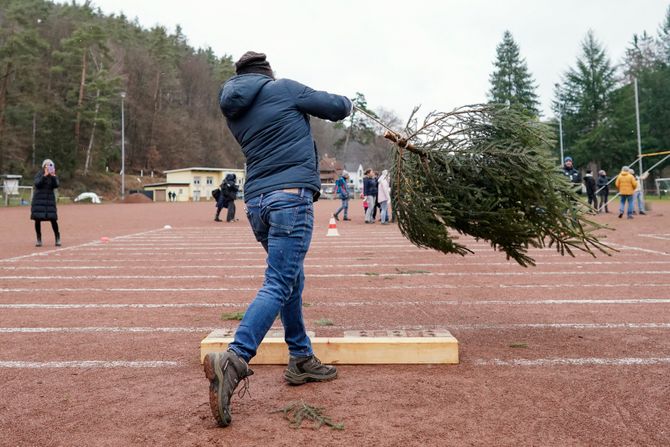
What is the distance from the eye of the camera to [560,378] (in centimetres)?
391

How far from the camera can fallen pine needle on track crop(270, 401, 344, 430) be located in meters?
3.16

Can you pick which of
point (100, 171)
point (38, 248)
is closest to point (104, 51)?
point (100, 171)

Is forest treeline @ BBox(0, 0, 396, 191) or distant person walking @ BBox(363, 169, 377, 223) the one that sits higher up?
forest treeline @ BBox(0, 0, 396, 191)

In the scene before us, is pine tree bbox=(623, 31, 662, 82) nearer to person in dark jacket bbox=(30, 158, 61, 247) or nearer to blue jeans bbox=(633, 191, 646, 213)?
blue jeans bbox=(633, 191, 646, 213)

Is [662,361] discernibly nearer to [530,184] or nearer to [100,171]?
[530,184]

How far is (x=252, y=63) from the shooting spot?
12.6 ft

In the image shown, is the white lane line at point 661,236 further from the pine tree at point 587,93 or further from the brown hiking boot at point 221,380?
the pine tree at point 587,93

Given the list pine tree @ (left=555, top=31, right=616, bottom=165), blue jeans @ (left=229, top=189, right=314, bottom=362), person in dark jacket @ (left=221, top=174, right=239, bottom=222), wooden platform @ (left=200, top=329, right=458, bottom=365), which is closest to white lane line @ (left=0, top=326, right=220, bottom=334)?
wooden platform @ (left=200, top=329, right=458, bottom=365)

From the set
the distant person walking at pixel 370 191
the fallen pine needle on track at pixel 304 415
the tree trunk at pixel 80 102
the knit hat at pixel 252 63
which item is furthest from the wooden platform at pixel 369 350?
the tree trunk at pixel 80 102

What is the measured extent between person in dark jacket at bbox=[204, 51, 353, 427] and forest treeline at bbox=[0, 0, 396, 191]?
57.0m

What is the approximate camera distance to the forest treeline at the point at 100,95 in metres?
56.0

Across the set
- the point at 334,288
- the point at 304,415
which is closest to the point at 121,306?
the point at 334,288

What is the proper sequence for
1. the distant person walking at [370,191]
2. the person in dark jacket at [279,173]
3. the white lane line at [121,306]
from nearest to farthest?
1. the person in dark jacket at [279,173]
2. the white lane line at [121,306]
3. the distant person walking at [370,191]

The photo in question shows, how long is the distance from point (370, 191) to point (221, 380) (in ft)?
60.3
